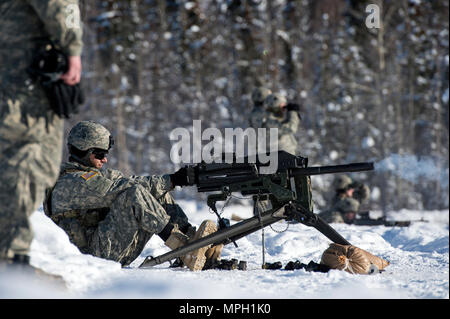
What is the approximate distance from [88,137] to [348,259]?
87.0 inches

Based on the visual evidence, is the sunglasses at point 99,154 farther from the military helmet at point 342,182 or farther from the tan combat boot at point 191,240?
the military helmet at point 342,182

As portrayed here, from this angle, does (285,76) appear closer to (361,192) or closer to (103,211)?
(361,192)

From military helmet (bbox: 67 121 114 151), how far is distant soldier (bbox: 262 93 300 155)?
18.6 feet

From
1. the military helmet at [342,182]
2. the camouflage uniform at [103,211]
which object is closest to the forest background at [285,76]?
the military helmet at [342,182]

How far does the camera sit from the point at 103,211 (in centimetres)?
502

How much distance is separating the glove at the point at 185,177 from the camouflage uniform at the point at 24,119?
4.93 feet

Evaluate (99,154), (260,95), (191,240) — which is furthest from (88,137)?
(260,95)

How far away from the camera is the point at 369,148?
26.9 m

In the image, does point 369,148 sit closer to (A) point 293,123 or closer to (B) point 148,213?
(A) point 293,123

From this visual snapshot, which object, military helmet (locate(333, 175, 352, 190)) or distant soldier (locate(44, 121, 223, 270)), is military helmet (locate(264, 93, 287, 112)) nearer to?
military helmet (locate(333, 175, 352, 190))

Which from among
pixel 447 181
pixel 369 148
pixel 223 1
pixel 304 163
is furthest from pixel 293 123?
pixel 223 1

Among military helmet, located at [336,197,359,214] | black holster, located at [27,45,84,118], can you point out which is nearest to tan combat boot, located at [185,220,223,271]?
black holster, located at [27,45,84,118]

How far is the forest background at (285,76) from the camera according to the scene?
26.9 m
